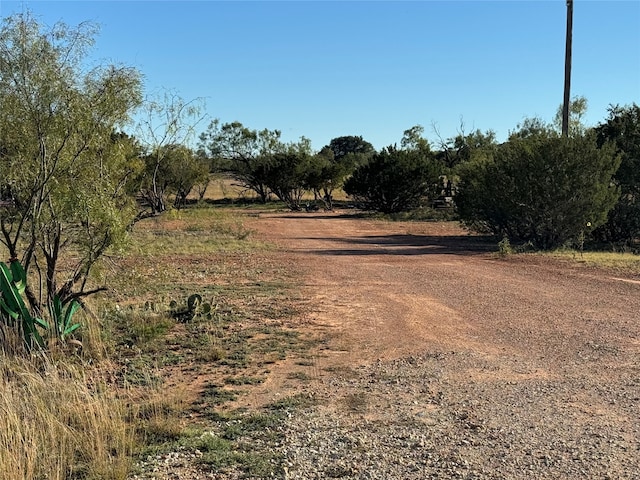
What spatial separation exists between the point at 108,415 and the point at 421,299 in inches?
265

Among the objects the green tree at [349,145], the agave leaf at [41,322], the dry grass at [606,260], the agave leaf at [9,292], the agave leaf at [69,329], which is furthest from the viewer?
the green tree at [349,145]

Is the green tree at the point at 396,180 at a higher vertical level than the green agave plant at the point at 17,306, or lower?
higher

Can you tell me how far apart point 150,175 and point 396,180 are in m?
30.4

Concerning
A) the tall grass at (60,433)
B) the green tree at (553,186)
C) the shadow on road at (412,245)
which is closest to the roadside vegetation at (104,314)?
the tall grass at (60,433)

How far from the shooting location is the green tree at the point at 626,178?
20391 mm

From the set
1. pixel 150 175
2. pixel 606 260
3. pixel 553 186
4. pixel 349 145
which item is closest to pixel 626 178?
pixel 553 186

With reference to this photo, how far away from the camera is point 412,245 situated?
2141cm

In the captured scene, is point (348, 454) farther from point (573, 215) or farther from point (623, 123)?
point (623, 123)

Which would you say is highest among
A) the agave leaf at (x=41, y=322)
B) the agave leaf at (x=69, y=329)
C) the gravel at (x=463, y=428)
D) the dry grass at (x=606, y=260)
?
the dry grass at (x=606, y=260)

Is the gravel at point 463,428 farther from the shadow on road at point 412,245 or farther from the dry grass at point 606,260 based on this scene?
the shadow on road at point 412,245

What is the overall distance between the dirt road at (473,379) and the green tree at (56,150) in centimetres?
315

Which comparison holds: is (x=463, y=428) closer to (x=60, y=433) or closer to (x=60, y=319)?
(x=60, y=433)

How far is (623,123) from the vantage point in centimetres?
2158

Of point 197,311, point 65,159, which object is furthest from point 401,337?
point 65,159
